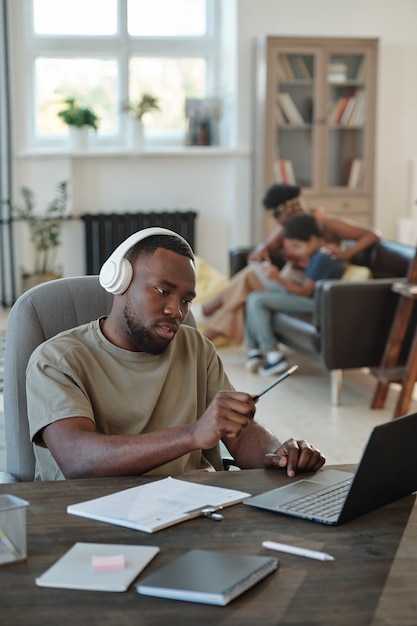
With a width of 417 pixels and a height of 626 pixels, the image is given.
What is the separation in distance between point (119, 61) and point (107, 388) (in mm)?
6204

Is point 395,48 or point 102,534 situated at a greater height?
point 395,48

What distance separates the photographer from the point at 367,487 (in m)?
1.53

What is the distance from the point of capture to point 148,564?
52.7 inches

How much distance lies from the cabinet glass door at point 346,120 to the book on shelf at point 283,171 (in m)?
0.30

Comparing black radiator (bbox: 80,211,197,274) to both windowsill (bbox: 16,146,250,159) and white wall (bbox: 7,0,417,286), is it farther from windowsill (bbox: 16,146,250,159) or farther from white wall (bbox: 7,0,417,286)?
windowsill (bbox: 16,146,250,159)

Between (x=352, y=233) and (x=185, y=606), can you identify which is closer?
(x=185, y=606)

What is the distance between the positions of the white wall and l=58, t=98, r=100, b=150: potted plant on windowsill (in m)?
0.15

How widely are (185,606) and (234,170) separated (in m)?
6.73

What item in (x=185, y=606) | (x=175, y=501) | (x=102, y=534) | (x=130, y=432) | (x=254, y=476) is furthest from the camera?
(x=130, y=432)

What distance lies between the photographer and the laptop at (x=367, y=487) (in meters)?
1.49

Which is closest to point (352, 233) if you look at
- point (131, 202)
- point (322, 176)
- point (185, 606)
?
point (322, 176)

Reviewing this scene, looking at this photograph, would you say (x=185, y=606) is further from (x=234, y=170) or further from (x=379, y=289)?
(x=234, y=170)

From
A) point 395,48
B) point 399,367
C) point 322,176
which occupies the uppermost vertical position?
→ point 395,48

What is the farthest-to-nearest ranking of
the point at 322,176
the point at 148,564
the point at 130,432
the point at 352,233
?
the point at 322,176 < the point at 352,233 < the point at 130,432 < the point at 148,564
